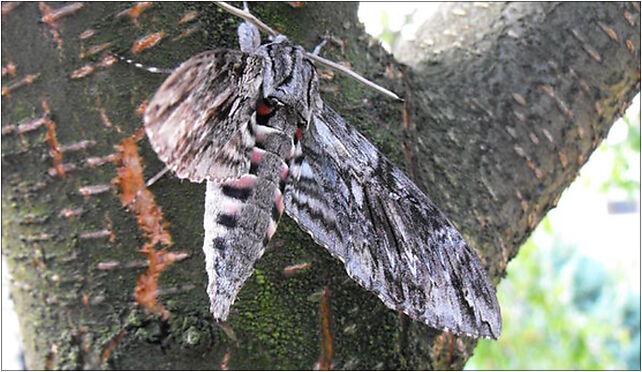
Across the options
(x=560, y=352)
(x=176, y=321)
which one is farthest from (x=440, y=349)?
(x=560, y=352)

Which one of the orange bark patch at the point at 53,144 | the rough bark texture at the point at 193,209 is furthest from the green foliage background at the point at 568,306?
the orange bark patch at the point at 53,144

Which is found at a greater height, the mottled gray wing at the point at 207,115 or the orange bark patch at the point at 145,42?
the mottled gray wing at the point at 207,115

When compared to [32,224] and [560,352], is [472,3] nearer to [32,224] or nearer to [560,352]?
[32,224]

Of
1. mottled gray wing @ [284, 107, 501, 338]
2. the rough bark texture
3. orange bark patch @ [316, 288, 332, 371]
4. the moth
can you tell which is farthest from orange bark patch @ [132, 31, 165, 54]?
orange bark patch @ [316, 288, 332, 371]

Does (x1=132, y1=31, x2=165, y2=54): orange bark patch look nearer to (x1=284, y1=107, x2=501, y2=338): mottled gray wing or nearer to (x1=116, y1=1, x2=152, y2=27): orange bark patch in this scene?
(x1=116, y1=1, x2=152, y2=27): orange bark patch

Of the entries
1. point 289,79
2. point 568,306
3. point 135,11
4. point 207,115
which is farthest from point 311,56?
point 568,306

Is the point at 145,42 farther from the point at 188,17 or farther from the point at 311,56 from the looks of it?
the point at 311,56

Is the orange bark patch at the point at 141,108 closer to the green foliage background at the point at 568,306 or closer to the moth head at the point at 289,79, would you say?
the moth head at the point at 289,79
